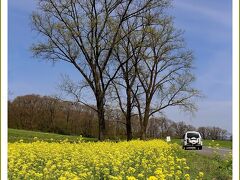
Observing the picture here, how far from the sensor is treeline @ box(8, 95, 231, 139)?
9.24 metres

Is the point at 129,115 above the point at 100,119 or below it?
above

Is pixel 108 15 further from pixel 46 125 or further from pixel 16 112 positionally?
pixel 16 112

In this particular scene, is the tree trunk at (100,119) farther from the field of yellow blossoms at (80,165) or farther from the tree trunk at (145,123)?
the field of yellow blossoms at (80,165)

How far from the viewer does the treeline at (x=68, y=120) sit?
9242 mm

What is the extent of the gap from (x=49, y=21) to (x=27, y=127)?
6.39 metres

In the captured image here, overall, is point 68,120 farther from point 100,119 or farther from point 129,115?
point 129,115

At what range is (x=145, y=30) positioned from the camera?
55.0 ft

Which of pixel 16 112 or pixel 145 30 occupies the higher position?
pixel 145 30

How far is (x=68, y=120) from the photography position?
14.4m

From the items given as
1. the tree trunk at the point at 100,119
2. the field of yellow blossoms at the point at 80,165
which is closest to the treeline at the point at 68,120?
the tree trunk at the point at 100,119

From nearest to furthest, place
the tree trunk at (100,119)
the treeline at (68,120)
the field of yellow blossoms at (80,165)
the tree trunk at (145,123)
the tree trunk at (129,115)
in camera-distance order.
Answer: the field of yellow blossoms at (80,165), the treeline at (68,120), the tree trunk at (100,119), the tree trunk at (145,123), the tree trunk at (129,115)

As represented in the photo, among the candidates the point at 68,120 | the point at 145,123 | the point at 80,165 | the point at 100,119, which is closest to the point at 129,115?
the point at 145,123

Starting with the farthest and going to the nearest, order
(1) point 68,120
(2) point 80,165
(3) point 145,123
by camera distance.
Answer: (3) point 145,123
(1) point 68,120
(2) point 80,165
